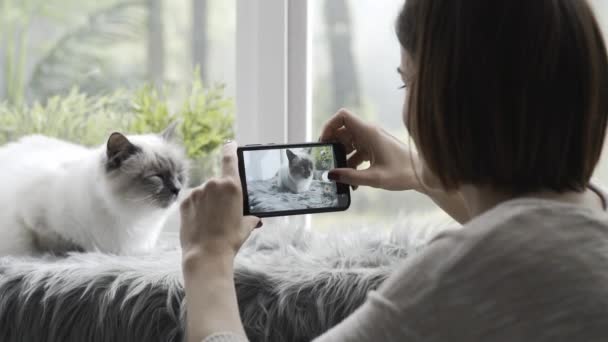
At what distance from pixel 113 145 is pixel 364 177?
17.3 inches

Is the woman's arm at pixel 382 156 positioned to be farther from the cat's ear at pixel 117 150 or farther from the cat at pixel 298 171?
the cat's ear at pixel 117 150

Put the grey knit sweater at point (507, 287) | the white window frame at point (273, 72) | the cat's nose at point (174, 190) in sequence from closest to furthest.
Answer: the grey knit sweater at point (507, 287), the cat's nose at point (174, 190), the white window frame at point (273, 72)

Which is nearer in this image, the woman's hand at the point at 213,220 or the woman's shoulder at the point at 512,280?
the woman's shoulder at the point at 512,280

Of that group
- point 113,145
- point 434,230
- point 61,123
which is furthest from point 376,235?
point 61,123

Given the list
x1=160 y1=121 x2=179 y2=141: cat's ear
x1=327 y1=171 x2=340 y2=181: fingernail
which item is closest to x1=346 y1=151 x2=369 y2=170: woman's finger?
x1=327 y1=171 x2=340 y2=181: fingernail

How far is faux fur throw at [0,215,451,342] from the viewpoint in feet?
2.96

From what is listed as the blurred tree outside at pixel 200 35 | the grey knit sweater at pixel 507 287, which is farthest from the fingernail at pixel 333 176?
the blurred tree outside at pixel 200 35

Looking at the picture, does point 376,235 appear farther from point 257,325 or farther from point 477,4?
point 477,4

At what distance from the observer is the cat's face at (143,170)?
121cm

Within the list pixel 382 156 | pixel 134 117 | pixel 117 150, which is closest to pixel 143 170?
pixel 117 150

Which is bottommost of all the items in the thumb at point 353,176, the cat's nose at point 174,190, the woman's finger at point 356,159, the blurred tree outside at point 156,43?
the cat's nose at point 174,190

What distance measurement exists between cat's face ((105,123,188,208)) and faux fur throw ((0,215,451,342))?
0.67ft

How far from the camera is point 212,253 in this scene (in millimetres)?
817

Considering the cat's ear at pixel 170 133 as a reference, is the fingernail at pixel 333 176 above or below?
below
